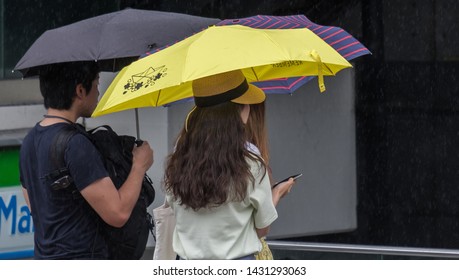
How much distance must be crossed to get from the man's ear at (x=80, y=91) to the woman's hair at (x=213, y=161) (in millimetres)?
668

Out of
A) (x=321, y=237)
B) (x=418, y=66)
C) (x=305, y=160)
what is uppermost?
(x=418, y=66)

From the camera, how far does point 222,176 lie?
13.3 feet

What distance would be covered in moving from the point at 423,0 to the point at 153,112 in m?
2.42

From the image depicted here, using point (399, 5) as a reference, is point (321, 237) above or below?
below

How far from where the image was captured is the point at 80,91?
4.63 m

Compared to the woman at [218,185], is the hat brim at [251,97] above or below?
above

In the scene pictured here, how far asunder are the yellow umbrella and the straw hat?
0.13m

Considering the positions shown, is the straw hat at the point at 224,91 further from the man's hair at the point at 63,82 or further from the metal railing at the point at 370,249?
the metal railing at the point at 370,249

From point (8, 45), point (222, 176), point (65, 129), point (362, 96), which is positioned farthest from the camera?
point (362, 96)

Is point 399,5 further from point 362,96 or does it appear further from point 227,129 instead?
point 227,129

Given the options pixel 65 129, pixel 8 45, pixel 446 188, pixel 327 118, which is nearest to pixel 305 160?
pixel 327 118

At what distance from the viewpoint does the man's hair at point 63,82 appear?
4602 mm

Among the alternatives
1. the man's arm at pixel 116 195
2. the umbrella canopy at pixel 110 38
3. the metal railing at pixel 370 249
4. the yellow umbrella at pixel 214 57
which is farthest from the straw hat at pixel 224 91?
the metal railing at pixel 370 249

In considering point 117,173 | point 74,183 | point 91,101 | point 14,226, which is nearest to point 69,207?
point 74,183
